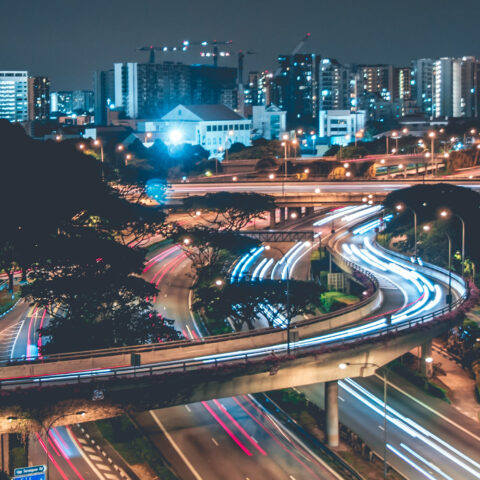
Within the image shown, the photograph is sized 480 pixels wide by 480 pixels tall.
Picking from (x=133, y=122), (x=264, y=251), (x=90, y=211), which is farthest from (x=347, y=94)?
(x=90, y=211)

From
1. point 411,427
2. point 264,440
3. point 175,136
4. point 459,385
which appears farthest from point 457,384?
point 175,136

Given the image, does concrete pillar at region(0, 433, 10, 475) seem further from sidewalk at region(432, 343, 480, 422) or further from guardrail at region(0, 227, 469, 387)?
sidewalk at region(432, 343, 480, 422)

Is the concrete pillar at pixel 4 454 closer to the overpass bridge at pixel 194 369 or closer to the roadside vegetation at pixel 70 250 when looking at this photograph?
the overpass bridge at pixel 194 369

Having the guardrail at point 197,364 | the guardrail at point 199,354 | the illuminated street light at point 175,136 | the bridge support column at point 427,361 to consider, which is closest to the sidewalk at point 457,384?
the bridge support column at point 427,361

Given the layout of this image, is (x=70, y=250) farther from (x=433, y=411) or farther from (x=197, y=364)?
(x=433, y=411)

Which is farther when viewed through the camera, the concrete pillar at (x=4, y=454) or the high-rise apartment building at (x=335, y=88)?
the high-rise apartment building at (x=335, y=88)

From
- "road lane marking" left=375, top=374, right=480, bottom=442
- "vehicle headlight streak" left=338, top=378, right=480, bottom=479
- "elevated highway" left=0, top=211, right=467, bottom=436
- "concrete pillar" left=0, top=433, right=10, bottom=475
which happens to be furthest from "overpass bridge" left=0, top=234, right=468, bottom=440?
"road lane marking" left=375, top=374, right=480, bottom=442
